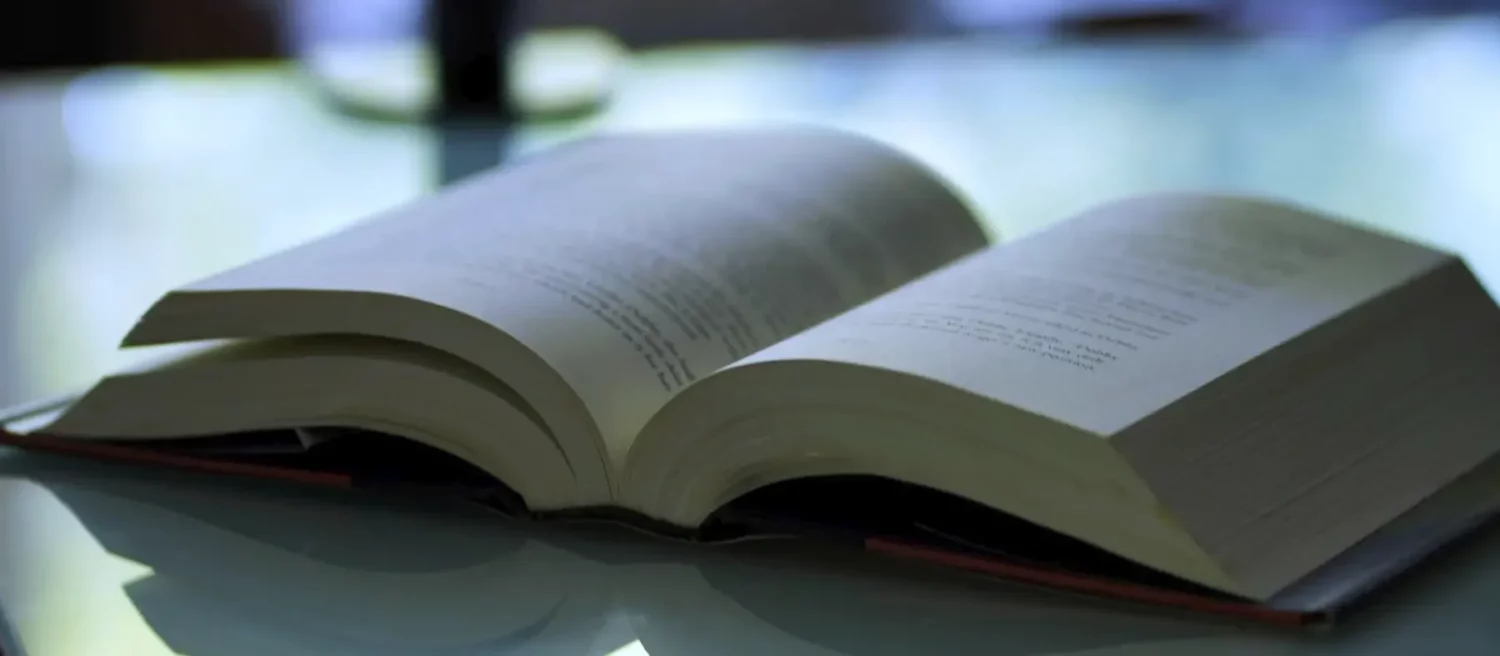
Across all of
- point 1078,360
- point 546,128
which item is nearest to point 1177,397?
point 1078,360

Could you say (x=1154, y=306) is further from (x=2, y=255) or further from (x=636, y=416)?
(x=2, y=255)

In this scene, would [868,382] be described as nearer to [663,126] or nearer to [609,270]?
[609,270]

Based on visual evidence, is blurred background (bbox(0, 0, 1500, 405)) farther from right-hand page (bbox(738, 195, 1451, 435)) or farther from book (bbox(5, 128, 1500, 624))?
right-hand page (bbox(738, 195, 1451, 435))

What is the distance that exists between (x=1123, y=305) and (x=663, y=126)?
2.42ft

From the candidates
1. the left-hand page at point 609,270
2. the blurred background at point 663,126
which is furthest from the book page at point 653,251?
the blurred background at point 663,126

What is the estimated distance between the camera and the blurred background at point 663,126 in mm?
1117

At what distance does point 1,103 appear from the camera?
4.74ft

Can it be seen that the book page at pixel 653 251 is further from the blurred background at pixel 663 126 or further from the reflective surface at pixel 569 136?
the blurred background at pixel 663 126

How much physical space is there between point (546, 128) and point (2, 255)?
1.43ft

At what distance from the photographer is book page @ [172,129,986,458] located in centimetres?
70

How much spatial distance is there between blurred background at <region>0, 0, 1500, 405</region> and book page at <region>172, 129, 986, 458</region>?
7.6 inches

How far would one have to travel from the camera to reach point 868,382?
0.62 m

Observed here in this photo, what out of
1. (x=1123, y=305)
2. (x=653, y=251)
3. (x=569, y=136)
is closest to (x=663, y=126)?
(x=569, y=136)

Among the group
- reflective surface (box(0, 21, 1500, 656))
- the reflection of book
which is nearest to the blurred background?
reflective surface (box(0, 21, 1500, 656))
